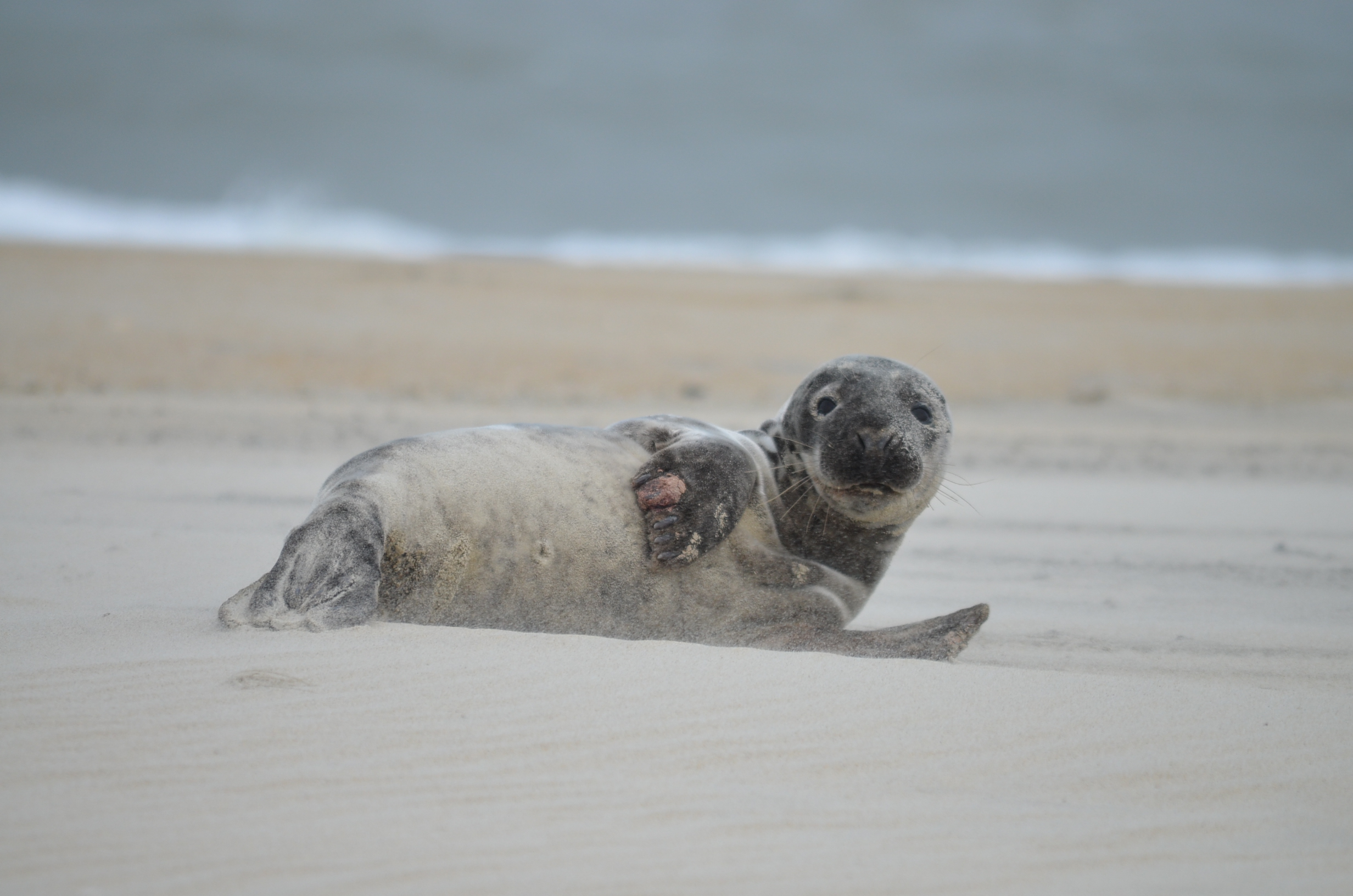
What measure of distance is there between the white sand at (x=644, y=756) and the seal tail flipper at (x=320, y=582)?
0.28 ft

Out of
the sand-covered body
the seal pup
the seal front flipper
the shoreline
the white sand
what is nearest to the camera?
the white sand

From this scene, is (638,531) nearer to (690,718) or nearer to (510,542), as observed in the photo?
(510,542)

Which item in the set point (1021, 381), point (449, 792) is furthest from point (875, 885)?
point (1021, 381)

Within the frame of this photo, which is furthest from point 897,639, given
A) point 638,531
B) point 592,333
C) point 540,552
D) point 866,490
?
point 592,333

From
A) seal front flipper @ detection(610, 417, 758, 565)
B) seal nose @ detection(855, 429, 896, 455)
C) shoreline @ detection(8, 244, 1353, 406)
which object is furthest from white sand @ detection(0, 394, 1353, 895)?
shoreline @ detection(8, 244, 1353, 406)

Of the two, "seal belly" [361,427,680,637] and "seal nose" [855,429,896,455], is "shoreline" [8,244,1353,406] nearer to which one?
"seal belly" [361,427,680,637]

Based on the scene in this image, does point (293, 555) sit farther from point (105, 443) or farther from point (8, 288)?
point (8, 288)

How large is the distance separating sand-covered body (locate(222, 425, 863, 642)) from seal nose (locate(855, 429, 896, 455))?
0.41 metres

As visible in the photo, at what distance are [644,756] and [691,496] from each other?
4.07 ft

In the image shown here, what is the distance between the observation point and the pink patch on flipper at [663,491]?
12.6 ft

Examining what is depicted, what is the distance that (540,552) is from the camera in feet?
12.6

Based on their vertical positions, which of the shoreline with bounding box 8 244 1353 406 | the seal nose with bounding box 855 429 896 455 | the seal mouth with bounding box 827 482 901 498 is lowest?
the seal mouth with bounding box 827 482 901 498

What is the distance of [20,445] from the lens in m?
8.69

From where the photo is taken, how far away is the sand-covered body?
369cm
